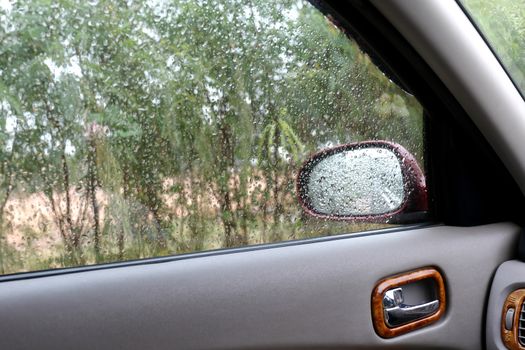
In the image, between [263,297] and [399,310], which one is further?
[399,310]

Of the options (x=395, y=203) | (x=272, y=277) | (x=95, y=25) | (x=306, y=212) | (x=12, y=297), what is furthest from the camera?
(x=395, y=203)

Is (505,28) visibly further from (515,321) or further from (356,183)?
(515,321)

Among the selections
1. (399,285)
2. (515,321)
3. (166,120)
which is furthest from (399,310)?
(166,120)

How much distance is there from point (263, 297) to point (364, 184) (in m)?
0.54

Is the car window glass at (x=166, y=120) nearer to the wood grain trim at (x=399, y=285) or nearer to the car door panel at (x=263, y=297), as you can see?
the car door panel at (x=263, y=297)

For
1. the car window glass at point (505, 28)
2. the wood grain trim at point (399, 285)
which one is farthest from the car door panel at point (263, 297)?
the car window glass at point (505, 28)

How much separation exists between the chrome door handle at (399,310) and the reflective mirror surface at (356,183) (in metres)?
0.28

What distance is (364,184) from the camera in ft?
6.89

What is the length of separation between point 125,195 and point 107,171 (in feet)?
0.28

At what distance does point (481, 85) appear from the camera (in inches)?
75.3

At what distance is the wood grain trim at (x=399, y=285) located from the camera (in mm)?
1968

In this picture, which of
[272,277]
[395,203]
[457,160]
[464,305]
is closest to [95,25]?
[272,277]

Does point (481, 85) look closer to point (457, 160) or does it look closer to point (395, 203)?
point (457, 160)

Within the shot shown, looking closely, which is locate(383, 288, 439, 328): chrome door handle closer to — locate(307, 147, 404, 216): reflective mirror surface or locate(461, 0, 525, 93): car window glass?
locate(307, 147, 404, 216): reflective mirror surface
